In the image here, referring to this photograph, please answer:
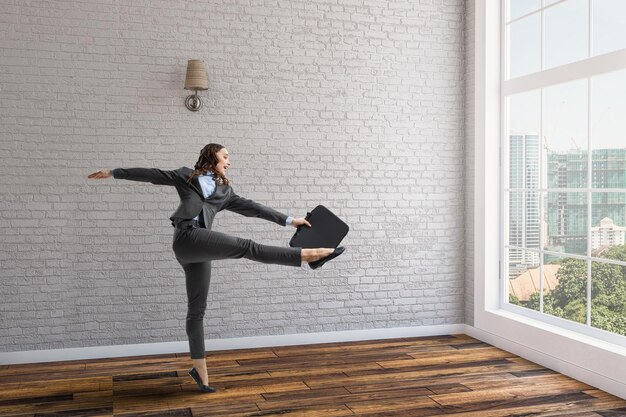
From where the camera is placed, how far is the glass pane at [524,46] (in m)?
5.71

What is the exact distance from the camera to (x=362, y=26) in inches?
248

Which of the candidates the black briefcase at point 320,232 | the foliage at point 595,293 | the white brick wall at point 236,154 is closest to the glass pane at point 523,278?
the foliage at point 595,293

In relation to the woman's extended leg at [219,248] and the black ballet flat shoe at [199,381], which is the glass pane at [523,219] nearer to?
the woman's extended leg at [219,248]

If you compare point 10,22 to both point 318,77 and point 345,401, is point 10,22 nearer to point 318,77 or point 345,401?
point 318,77

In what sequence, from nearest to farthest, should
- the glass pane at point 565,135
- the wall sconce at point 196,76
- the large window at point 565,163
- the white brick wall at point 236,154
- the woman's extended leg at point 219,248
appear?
the woman's extended leg at point 219,248 < the large window at point 565,163 < the glass pane at point 565,135 < the white brick wall at point 236,154 < the wall sconce at point 196,76

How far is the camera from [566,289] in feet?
17.5

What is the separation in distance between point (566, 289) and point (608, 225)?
2.20 ft

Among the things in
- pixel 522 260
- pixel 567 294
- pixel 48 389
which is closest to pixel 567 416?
pixel 567 294

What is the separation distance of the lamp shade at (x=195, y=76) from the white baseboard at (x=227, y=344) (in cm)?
208

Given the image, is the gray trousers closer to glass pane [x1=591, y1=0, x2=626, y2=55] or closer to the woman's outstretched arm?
the woman's outstretched arm

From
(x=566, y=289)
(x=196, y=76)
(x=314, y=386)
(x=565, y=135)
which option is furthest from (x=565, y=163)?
(x=196, y=76)

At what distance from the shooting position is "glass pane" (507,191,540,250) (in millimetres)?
5750

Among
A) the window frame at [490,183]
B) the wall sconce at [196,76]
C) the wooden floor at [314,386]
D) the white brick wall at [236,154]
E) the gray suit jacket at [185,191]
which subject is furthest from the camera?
the window frame at [490,183]

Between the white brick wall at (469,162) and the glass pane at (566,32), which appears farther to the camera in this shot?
the white brick wall at (469,162)
